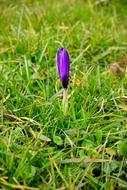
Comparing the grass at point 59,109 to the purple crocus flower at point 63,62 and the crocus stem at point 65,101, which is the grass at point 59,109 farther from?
the purple crocus flower at point 63,62

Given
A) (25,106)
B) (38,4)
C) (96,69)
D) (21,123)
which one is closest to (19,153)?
(21,123)

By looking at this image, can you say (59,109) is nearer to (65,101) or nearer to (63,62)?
(65,101)

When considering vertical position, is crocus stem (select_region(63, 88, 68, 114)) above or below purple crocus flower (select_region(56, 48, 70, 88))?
below

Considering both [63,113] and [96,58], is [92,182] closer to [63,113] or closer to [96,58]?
[63,113]

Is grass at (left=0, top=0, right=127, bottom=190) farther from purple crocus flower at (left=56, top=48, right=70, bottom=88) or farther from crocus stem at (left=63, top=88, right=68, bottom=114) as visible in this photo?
purple crocus flower at (left=56, top=48, right=70, bottom=88)

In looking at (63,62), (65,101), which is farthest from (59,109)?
(63,62)

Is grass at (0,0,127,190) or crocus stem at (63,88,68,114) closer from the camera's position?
grass at (0,0,127,190)

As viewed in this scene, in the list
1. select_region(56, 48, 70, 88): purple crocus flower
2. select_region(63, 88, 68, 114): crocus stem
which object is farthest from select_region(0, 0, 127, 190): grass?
select_region(56, 48, 70, 88): purple crocus flower

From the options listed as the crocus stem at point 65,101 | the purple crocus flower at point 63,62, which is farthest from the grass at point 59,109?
the purple crocus flower at point 63,62
